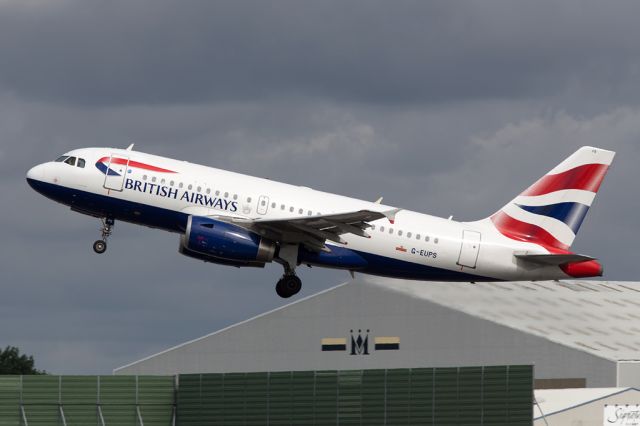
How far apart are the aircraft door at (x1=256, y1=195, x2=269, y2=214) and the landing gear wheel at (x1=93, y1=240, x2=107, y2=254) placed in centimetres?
721

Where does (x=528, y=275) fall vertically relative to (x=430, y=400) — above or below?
above

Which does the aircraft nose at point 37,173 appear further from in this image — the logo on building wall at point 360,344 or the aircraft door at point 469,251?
the logo on building wall at point 360,344

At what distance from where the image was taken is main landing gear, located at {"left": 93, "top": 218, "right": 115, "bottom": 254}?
224ft

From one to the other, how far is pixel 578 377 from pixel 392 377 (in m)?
25.9

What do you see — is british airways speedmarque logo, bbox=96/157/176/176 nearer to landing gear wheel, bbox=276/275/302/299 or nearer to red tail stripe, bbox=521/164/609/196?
landing gear wheel, bbox=276/275/302/299

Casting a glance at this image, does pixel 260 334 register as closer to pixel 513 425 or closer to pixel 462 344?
pixel 462 344

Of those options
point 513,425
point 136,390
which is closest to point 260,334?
point 136,390

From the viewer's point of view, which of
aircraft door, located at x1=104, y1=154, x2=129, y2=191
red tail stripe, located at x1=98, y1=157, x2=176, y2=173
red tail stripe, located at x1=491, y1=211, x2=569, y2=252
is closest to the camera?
aircraft door, located at x1=104, y1=154, x2=129, y2=191

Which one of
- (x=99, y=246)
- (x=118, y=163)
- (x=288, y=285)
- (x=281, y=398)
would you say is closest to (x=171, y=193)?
(x=118, y=163)

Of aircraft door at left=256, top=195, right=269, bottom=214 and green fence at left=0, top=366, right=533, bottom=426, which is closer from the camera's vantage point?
green fence at left=0, top=366, right=533, bottom=426

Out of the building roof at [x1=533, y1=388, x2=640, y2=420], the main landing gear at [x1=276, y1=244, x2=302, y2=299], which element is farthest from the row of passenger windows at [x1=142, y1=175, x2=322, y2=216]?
the building roof at [x1=533, y1=388, x2=640, y2=420]

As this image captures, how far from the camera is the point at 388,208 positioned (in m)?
67.8

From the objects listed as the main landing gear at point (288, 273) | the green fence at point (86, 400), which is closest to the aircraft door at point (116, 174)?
the main landing gear at point (288, 273)

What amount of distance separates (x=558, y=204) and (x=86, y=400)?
2265cm
